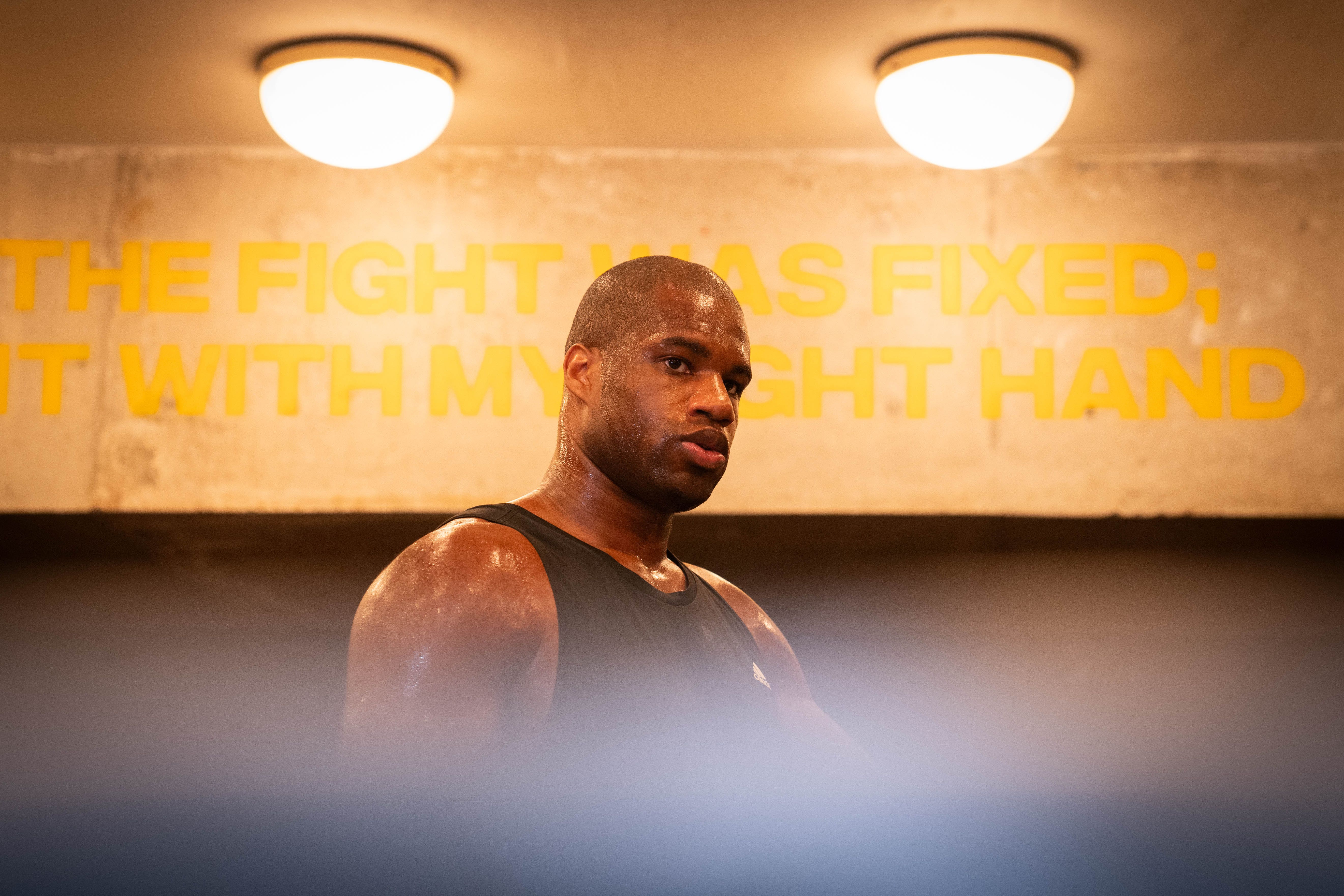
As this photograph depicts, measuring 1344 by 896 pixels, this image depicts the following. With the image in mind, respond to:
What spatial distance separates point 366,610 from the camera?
4.62 ft

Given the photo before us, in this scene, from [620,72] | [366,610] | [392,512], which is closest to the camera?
[366,610]

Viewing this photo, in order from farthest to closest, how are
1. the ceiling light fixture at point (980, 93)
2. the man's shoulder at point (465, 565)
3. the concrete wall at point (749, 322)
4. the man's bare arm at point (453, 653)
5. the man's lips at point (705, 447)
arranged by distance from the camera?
the concrete wall at point (749, 322) < the ceiling light fixture at point (980, 93) < the man's lips at point (705, 447) < the man's shoulder at point (465, 565) < the man's bare arm at point (453, 653)

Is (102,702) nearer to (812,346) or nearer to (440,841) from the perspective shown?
(812,346)

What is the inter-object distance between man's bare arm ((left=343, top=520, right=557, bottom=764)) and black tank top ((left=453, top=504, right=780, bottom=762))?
0.03 meters

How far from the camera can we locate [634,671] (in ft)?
4.83

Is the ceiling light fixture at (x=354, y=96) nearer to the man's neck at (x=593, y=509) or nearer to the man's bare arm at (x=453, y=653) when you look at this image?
the man's neck at (x=593, y=509)

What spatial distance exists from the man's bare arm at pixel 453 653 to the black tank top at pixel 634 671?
3 centimetres

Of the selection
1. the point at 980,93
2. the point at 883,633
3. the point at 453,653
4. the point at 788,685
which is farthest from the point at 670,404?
the point at 883,633

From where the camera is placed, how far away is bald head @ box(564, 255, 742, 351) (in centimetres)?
169

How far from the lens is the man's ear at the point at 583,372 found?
5.59 feet

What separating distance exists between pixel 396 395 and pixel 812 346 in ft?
3.76

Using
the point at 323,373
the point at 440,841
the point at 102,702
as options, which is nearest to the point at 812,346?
the point at 323,373

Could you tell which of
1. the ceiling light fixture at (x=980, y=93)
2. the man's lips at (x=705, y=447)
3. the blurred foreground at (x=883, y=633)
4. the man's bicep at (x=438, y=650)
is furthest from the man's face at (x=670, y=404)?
the blurred foreground at (x=883, y=633)

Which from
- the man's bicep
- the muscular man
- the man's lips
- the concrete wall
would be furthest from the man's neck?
the concrete wall
